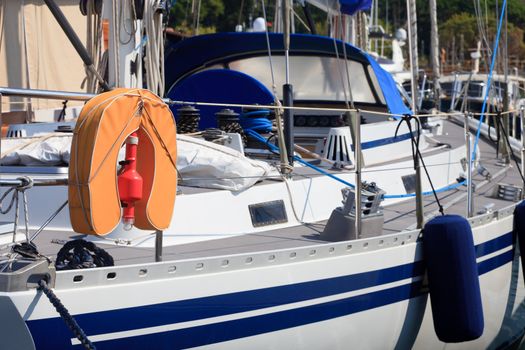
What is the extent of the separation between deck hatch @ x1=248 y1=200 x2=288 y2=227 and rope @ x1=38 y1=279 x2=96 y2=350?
2.05 m

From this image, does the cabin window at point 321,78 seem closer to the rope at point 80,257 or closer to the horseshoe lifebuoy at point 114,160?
the horseshoe lifebuoy at point 114,160

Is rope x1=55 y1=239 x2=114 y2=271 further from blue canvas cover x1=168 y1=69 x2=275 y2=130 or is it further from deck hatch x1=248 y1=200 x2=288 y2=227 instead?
blue canvas cover x1=168 y1=69 x2=275 y2=130

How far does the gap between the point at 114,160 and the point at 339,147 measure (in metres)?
3.08

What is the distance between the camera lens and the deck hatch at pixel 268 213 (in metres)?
5.88

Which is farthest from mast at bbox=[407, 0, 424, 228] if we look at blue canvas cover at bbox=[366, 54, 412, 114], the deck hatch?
the deck hatch

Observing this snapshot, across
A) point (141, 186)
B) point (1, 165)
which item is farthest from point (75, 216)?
Result: point (1, 165)

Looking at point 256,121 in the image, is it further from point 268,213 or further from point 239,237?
point 239,237

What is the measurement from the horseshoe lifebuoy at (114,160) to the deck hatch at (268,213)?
4.30 feet

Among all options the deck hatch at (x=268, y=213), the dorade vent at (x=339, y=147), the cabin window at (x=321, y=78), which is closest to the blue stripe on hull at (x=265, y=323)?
the deck hatch at (x=268, y=213)

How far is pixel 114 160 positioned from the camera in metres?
4.31

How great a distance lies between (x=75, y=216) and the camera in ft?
14.0

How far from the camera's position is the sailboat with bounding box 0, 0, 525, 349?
4242 millimetres

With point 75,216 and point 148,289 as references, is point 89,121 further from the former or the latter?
point 148,289

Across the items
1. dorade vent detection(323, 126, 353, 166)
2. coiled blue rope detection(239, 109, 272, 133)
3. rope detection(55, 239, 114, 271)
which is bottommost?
rope detection(55, 239, 114, 271)
